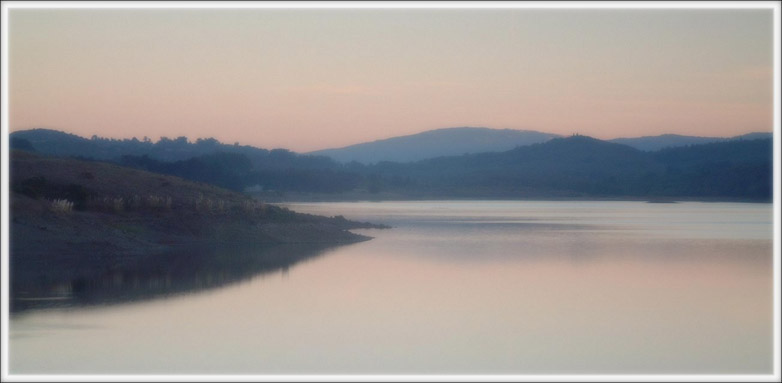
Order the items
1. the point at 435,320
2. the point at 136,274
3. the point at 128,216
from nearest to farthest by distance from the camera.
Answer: the point at 435,320 < the point at 136,274 < the point at 128,216

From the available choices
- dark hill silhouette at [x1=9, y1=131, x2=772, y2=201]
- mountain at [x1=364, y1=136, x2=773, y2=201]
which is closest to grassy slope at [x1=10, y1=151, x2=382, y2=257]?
dark hill silhouette at [x1=9, y1=131, x2=772, y2=201]

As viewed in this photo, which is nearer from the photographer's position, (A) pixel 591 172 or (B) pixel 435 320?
(B) pixel 435 320

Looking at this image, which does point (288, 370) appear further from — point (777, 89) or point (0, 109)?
point (777, 89)

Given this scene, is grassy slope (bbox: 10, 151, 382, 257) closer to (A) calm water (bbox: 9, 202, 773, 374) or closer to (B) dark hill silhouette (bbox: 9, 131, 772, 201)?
(A) calm water (bbox: 9, 202, 773, 374)

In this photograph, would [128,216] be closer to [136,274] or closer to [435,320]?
[136,274]

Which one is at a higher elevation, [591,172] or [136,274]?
[591,172]

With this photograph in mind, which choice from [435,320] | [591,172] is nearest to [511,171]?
[591,172]

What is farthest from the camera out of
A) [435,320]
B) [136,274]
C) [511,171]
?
[511,171]

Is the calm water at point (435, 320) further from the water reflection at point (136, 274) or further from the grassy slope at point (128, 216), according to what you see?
the grassy slope at point (128, 216)
